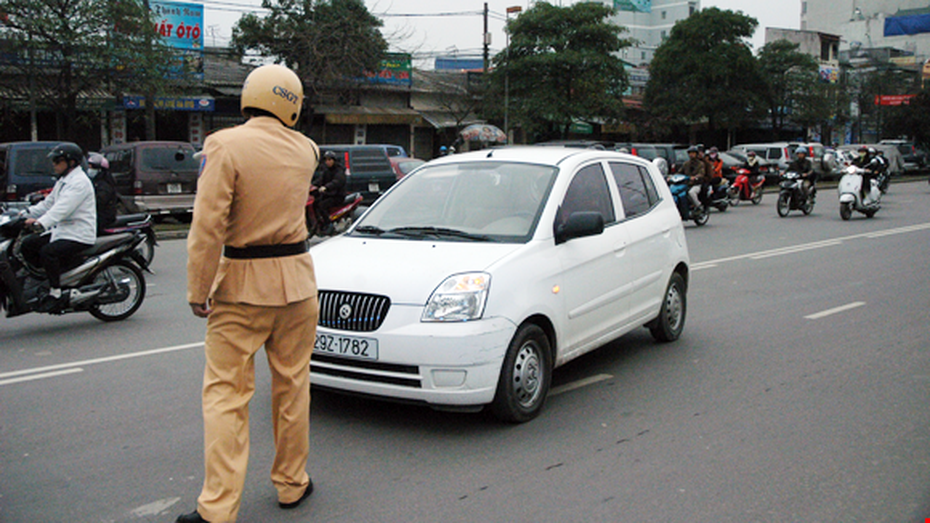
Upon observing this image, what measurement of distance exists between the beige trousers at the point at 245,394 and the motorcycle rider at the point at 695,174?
52.3ft

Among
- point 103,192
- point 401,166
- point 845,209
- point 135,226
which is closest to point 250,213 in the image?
point 103,192

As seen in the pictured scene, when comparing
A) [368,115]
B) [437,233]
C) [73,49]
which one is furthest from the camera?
[368,115]

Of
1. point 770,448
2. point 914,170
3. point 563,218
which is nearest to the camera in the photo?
point 770,448

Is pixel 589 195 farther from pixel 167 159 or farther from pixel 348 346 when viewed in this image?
pixel 167 159

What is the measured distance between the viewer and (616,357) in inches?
265

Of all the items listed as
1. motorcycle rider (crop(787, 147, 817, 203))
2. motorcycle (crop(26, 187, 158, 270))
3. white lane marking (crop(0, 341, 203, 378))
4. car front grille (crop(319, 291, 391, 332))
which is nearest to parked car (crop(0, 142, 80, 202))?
motorcycle (crop(26, 187, 158, 270))

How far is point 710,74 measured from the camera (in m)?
52.2

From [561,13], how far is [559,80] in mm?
3481

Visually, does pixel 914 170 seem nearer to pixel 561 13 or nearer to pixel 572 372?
pixel 561 13

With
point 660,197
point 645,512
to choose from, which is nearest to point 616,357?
point 660,197

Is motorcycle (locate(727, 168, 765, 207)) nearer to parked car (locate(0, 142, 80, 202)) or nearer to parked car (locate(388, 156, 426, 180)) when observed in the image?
parked car (locate(388, 156, 426, 180))

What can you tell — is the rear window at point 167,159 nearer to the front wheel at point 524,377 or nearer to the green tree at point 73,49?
the green tree at point 73,49

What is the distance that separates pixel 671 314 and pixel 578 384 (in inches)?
64.0

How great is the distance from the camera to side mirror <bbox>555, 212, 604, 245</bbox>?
17.4ft
